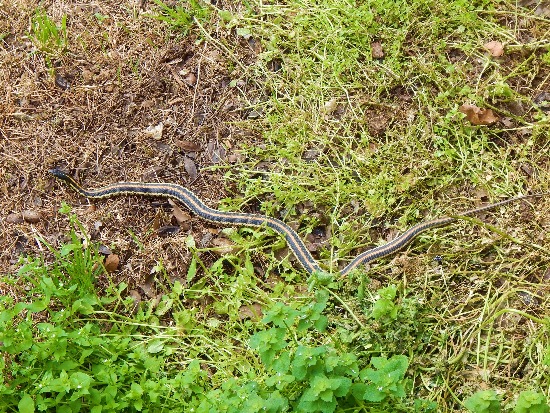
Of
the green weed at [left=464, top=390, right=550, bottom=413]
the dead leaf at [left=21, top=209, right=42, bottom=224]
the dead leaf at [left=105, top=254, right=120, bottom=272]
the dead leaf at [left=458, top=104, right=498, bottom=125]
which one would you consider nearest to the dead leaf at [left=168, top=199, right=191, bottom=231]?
the dead leaf at [left=105, top=254, right=120, bottom=272]

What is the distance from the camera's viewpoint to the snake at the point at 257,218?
516cm

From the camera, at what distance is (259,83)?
6355 millimetres

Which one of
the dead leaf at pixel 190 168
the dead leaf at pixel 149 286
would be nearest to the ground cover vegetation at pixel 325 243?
the dead leaf at pixel 149 286

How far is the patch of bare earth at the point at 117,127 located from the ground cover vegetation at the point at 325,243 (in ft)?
0.15

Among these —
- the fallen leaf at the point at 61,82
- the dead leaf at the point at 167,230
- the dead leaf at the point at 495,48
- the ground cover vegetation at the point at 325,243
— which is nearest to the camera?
the ground cover vegetation at the point at 325,243

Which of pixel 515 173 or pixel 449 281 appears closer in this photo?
pixel 449 281

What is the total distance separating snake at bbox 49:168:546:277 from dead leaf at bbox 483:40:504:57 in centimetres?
160

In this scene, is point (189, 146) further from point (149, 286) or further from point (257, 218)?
point (149, 286)

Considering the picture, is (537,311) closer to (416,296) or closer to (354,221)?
(416,296)

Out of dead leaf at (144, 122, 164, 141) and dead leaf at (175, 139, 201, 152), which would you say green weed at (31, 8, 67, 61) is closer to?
dead leaf at (144, 122, 164, 141)

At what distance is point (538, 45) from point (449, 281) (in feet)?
8.52

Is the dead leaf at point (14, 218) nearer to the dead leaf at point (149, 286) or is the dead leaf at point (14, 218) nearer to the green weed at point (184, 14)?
the dead leaf at point (149, 286)

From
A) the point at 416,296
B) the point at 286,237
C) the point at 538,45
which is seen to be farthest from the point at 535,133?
the point at 286,237

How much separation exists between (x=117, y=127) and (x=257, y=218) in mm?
1916
